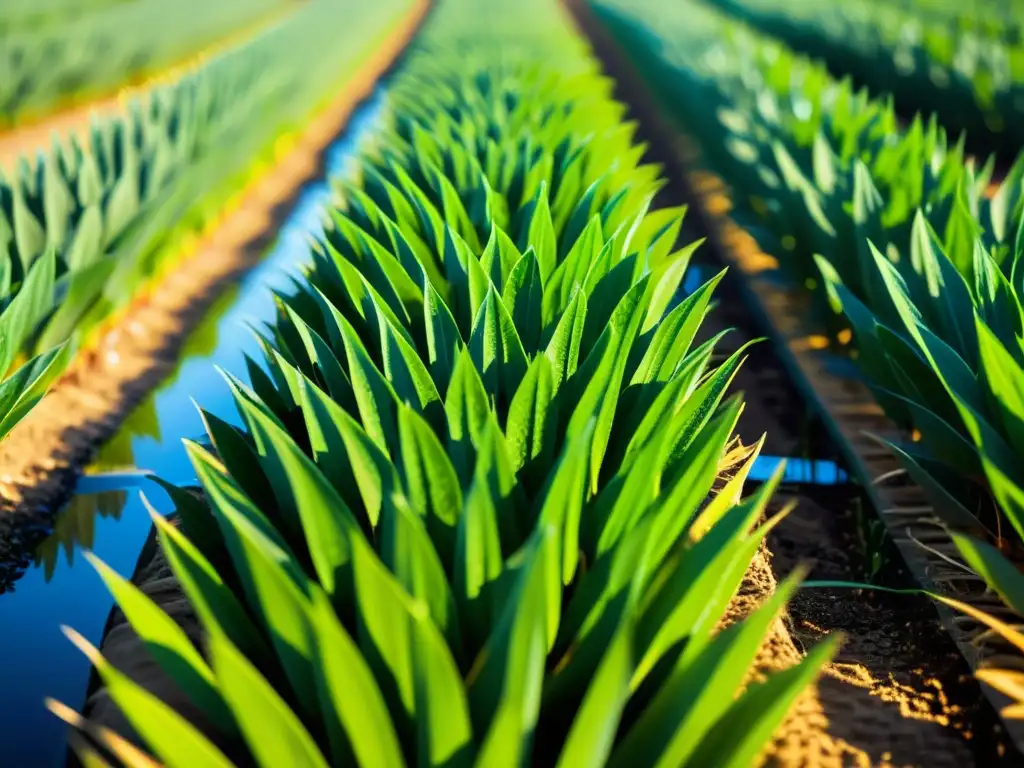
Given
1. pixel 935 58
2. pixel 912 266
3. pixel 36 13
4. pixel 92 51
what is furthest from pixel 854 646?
pixel 36 13

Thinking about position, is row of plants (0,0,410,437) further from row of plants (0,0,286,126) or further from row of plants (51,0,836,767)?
row of plants (0,0,286,126)

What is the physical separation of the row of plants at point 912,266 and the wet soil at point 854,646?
0.63ft

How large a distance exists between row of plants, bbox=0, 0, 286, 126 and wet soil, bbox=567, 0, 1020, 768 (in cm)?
593

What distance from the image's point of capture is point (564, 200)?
7.88 ft

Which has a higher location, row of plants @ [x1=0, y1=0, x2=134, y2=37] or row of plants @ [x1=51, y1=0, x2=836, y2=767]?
row of plants @ [x1=0, y1=0, x2=134, y2=37]

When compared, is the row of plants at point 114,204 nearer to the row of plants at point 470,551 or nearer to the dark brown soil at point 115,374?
the dark brown soil at point 115,374

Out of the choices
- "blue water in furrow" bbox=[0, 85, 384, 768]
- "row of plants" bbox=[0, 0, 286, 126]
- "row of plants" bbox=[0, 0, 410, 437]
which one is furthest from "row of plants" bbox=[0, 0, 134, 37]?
"blue water in furrow" bbox=[0, 85, 384, 768]

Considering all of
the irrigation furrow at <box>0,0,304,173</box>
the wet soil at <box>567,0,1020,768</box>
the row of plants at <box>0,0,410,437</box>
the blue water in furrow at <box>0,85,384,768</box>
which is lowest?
the wet soil at <box>567,0,1020,768</box>

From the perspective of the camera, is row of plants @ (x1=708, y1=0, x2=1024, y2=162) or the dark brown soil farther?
row of plants @ (x1=708, y1=0, x2=1024, y2=162)

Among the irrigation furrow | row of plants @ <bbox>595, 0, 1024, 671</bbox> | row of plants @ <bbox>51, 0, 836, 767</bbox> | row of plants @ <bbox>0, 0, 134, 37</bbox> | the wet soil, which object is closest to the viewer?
row of plants @ <bbox>51, 0, 836, 767</bbox>

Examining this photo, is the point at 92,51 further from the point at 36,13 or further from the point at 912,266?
the point at 912,266

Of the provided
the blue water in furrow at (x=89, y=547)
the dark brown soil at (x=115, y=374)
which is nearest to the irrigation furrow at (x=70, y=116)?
the dark brown soil at (x=115, y=374)

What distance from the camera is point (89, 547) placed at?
7.00 ft

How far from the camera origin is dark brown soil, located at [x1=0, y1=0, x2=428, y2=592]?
2.21 metres
